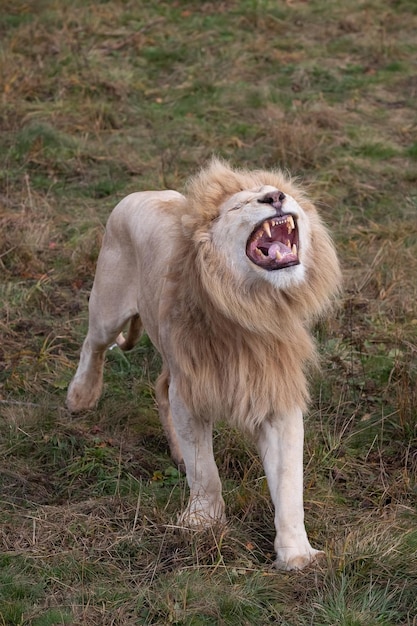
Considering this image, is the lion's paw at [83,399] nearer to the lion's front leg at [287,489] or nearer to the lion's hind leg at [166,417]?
the lion's hind leg at [166,417]

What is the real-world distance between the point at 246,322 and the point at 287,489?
58cm

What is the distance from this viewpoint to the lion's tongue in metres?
3.62

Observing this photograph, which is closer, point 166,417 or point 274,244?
point 274,244

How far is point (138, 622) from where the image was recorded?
3.38 metres

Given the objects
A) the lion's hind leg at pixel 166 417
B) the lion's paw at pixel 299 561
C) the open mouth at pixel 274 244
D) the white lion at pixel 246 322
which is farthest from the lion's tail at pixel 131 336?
the lion's paw at pixel 299 561

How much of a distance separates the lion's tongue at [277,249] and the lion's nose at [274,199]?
142 mm

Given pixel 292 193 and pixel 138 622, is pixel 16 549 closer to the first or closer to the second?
pixel 138 622

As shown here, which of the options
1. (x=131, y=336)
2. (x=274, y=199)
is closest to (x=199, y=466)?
(x=274, y=199)

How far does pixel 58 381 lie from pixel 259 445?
1.75 m

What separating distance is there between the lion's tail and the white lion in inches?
44.9

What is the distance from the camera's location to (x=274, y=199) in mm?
Answer: 3576

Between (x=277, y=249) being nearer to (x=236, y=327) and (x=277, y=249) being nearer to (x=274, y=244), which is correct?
(x=274, y=244)

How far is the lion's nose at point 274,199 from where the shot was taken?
358 cm

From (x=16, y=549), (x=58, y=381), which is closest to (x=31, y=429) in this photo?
(x=58, y=381)
